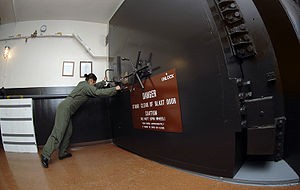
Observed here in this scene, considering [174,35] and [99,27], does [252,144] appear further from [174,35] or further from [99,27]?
[99,27]

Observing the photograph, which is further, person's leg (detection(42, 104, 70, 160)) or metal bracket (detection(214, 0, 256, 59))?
person's leg (detection(42, 104, 70, 160))

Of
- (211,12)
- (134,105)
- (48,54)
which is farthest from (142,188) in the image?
(48,54)

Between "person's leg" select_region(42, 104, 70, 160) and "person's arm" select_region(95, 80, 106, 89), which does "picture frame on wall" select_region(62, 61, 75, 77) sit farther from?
"person's leg" select_region(42, 104, 70, 160)

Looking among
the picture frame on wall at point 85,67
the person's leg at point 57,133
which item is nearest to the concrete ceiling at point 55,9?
the picture frame on wall at point 85,67

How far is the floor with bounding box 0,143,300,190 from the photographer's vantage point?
117 cm

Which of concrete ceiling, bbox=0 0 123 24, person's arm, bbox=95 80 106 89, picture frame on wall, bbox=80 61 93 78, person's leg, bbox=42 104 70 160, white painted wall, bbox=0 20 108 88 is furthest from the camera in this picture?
picture frame on wall, bbox=80 61 93 78

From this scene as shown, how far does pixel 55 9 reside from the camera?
3.01 meters

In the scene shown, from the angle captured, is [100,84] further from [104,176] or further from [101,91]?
[104,176]

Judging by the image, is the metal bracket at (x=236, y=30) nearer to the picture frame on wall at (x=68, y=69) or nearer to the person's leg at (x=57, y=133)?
the person's leg at (x=57, y=133)

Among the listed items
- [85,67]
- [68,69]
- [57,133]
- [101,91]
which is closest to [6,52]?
[68,69]

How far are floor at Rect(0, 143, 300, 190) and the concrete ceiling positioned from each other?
2.64 meters

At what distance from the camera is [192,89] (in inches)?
49.4

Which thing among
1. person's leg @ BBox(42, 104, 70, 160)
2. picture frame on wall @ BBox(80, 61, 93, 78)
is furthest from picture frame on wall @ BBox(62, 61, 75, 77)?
person's leg @ BBox(42, 104, 70, 160)

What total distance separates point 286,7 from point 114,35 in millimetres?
2103
